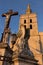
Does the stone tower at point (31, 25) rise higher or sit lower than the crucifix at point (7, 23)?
higher

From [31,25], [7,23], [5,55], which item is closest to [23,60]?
[5,55]

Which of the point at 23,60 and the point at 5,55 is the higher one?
the point at 5,55

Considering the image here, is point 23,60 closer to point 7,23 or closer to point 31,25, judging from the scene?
point 7,23

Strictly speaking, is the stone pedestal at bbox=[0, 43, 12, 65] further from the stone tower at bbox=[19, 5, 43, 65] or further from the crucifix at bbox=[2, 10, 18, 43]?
the stone tower at bbox=[19, 5, 43, 65]

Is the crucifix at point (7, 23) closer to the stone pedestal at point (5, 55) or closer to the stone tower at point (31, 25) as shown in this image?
the stone pedestal at point (5, 55)

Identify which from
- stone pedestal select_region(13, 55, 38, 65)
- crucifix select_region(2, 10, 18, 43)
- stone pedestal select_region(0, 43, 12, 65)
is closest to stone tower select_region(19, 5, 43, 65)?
crucifix select_region(2, 10, 18, 43)

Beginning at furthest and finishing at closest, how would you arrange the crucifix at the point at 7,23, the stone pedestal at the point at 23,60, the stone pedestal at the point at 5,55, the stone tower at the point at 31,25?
the stone tower at the point at 31,25 < the crucifix at the point at 7,23 < the stone pedestal at the point at 23,60 < the stone pedestal at the point at 5,55

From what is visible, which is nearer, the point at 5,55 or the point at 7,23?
the point at 5,55

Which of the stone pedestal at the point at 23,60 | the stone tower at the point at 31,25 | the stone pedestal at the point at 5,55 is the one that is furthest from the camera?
the stone tower at the point at 31,25

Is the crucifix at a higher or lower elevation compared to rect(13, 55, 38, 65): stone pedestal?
higher

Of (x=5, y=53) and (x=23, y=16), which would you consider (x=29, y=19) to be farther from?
(x=5, y=53)

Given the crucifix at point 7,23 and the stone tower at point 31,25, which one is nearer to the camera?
the crucifix at point 7,23

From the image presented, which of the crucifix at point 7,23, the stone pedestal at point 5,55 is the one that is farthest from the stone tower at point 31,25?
the stone pedestal at point 5,55

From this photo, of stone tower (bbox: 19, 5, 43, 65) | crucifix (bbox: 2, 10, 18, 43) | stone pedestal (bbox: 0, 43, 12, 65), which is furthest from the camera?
stone tower (bbox: 19, 5, 43, 65)
